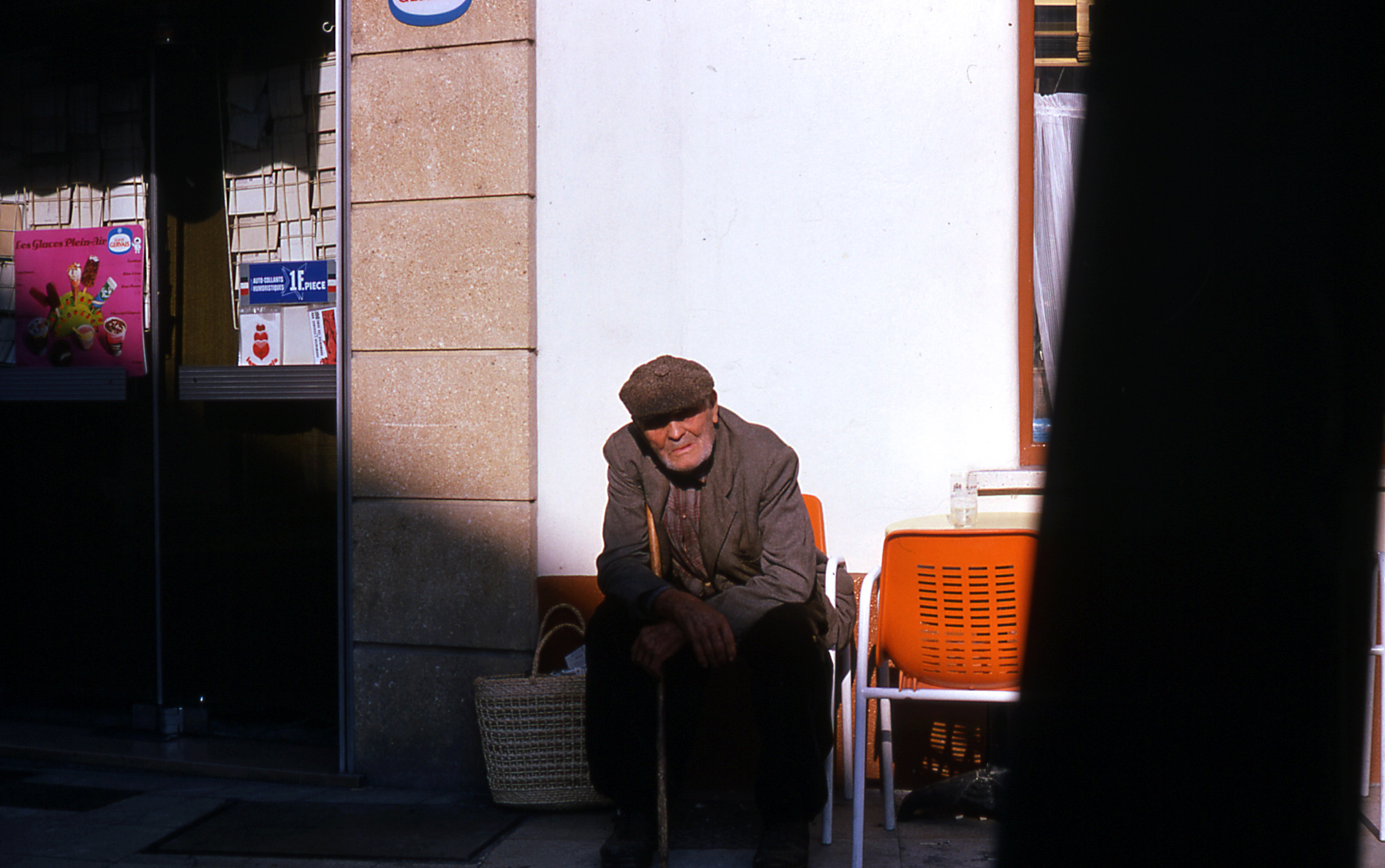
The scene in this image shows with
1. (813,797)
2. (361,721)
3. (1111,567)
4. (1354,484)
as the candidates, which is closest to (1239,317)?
(1354,484)

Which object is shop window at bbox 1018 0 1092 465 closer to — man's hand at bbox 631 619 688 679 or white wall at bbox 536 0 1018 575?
white wall at bbox 536 0 1018 575

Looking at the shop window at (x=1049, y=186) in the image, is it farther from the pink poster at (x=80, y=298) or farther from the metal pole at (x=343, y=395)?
the pink poster at (x=80, y=298)

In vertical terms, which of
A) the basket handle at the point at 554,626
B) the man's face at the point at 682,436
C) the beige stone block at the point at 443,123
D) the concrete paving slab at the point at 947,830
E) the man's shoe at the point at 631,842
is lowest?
the concrete paving slab at the point at 947,830

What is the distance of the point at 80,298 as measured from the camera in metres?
4.56

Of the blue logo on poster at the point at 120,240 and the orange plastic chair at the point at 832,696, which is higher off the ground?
the blue logo on poster at the point at 120,240

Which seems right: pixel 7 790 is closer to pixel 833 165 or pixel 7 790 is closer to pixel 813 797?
pixel 813 797

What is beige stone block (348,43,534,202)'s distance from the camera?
12.5 feet

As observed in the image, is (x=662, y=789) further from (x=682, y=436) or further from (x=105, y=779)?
(x=105, y=779)

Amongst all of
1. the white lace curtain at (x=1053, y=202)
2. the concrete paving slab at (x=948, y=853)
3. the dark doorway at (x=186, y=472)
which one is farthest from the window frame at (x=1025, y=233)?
the dark doorway at (x=186, y=472)

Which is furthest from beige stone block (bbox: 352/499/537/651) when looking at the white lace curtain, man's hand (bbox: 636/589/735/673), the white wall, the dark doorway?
the white lace curtain

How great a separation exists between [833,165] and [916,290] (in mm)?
491

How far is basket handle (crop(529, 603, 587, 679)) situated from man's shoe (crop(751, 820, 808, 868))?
0.94 m

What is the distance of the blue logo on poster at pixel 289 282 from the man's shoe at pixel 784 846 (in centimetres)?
256

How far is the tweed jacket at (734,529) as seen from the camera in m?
3.10
